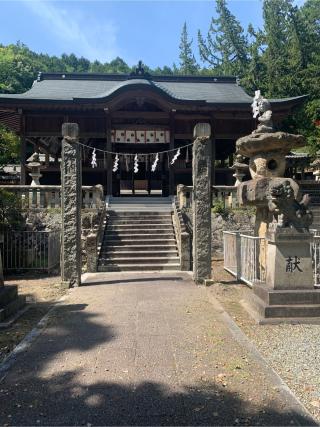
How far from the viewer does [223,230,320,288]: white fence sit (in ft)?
24.5

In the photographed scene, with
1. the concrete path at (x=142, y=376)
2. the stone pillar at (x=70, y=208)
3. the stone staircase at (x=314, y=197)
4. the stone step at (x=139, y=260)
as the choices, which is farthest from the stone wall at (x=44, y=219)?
the stone staircase at (x=314, y=197)

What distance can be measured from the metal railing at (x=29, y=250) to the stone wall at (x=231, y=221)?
5816 mm

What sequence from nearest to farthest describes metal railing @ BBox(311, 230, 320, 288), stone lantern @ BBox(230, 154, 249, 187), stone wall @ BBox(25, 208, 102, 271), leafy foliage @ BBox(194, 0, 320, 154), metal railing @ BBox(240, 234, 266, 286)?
1. metal railing @ BBox(311, 230, 320, 288)
2. metal railing @ BBox(240, 234, 266, 286)
3. stone wall @ BBox(25, 208, 102, 271)
4. stone lantern @ BBox(230, 154, 249, 187)
5. leafy foliage @ BBox(194, 0, 320, 154)

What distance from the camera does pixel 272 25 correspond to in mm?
37000

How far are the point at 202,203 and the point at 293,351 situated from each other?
5066mm

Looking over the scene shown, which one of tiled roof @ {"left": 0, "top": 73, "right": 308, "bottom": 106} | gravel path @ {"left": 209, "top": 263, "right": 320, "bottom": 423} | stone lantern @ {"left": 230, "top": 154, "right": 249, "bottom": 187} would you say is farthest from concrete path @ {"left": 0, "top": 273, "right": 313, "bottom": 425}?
tiled roof @ {"left": 0, "top": 73, "right": 308, "bottom": 106}

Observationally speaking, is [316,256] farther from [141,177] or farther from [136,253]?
[141,177]

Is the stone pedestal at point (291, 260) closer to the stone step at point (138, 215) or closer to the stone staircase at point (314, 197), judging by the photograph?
the stone staircase at point (314, 197)

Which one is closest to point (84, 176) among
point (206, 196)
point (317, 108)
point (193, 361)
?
point (206, 196)

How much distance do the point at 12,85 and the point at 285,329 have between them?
4363 cm

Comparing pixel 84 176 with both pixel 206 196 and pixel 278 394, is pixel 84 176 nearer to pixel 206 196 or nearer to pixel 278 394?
pixel 206 196

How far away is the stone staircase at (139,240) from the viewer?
11211 mm

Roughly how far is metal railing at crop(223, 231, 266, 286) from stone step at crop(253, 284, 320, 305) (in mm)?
1595

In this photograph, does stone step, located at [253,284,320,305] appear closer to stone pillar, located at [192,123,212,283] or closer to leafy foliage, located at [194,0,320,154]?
stone pillar, located at [192,123,212,283]
